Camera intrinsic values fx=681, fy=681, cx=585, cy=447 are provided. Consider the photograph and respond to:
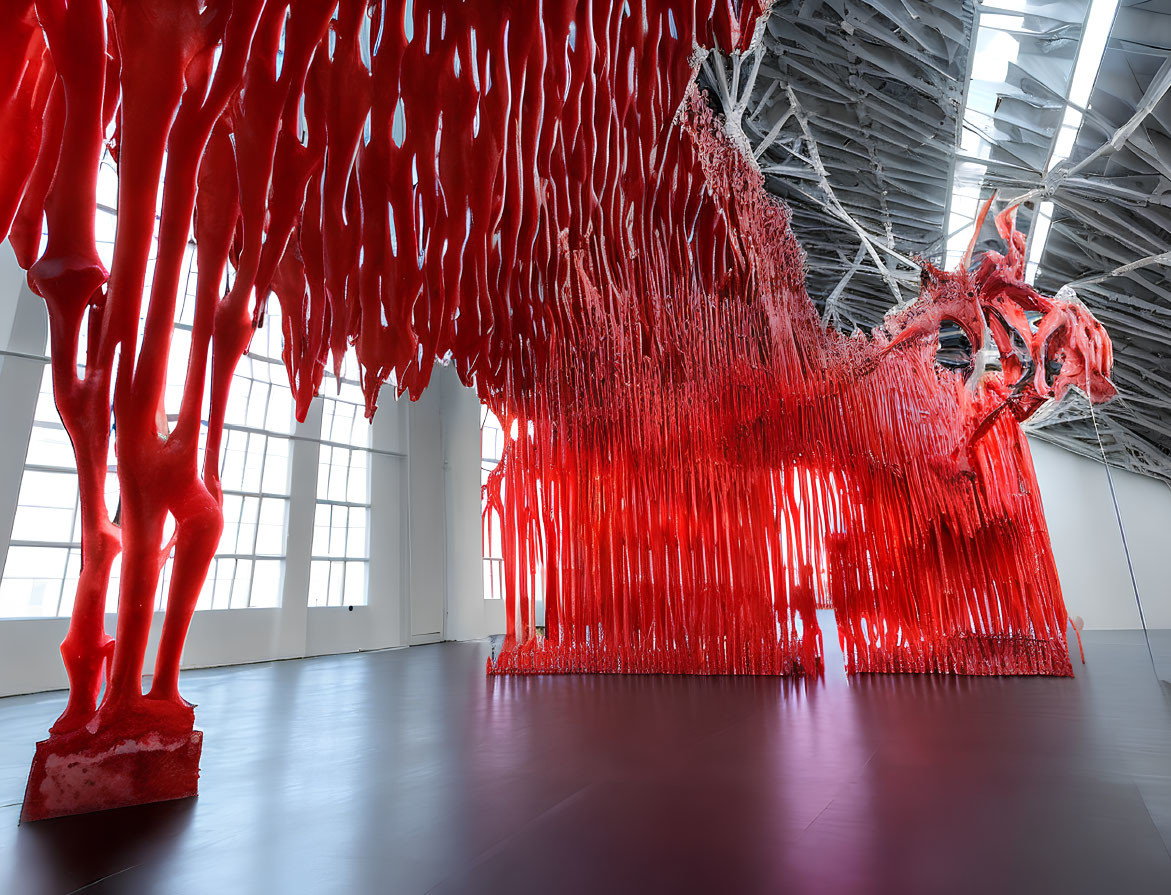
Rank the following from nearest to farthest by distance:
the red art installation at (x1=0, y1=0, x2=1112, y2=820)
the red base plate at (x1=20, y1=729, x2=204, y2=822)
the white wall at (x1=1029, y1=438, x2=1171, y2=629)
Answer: the red base plate at (x1=20, y1=729, x2=204, y2=822) → the red art installation at (x1=0, y1=0, x2=1112, y2=820) → the white wall at (x1=1029, y1=438, x2=1171, y2=629)

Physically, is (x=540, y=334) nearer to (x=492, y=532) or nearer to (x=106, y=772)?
(x=106, y=772)

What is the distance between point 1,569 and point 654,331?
626 centimetres

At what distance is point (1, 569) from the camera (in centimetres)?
621

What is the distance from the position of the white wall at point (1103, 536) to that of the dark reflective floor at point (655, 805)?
10.3 meters

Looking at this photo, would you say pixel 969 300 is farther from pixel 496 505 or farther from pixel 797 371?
pixel 496 505

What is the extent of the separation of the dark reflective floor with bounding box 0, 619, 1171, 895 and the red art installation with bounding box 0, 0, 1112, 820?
50 centimetres

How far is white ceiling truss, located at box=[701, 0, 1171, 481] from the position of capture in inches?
277

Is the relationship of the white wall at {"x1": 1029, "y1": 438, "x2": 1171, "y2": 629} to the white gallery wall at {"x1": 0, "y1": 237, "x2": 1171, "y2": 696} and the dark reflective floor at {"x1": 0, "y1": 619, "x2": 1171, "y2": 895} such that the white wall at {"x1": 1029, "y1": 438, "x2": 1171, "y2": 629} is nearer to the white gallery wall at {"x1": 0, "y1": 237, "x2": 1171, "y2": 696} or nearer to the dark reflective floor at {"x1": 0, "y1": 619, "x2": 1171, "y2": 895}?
the white gallery wall at {"x1": 0, "y1": 237, "x2": 1171, "y2": 696}

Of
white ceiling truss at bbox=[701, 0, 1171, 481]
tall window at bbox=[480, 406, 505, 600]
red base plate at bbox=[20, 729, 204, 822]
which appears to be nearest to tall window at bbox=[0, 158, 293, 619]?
tall window at bbox=[480, 406, 505, 600]

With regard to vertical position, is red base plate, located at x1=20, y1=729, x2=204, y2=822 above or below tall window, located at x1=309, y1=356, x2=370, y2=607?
below

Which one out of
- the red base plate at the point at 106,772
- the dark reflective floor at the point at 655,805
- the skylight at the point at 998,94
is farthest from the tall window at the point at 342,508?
the skylight at the point at 998,94

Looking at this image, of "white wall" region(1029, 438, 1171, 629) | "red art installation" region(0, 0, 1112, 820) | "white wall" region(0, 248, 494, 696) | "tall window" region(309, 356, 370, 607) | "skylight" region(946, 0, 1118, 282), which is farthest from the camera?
"white wall" region(1029, 438, 1171, 629)

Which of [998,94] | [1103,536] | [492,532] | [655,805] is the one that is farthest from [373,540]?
[1103,536]

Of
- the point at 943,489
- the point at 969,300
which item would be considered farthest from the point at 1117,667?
the point at 969,300
